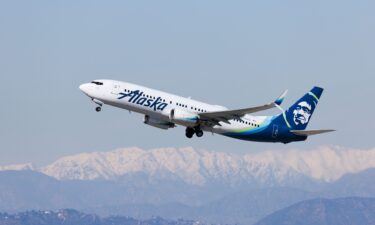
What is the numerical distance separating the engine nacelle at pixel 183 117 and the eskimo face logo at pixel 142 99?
1.88 m

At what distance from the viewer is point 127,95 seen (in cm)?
11644

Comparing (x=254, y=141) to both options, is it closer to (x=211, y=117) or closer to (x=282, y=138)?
→ (x=282, y=138)

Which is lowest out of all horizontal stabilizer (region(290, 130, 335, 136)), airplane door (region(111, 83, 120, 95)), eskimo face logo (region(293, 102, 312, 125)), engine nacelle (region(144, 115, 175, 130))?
horizontal stabilizer (region(290, 130, 335, 136))

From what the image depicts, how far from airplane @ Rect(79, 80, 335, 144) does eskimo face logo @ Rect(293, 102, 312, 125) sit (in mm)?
4608

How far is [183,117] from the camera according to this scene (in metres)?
117

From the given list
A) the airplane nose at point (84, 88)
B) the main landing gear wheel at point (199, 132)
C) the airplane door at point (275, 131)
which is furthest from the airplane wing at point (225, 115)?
the airplane nose at point (84, 88)

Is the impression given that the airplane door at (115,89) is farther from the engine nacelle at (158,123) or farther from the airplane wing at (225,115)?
the airplane wing at (225,115)

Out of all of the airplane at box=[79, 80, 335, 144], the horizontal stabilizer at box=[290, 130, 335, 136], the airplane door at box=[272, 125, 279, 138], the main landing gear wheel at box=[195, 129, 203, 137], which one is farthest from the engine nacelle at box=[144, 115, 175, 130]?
the horizontal stabilizer at box=[290, 130, 335, 136]

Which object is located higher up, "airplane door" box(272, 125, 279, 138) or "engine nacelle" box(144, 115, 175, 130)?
"engine nacelle" box(144, 115, 175, 130)

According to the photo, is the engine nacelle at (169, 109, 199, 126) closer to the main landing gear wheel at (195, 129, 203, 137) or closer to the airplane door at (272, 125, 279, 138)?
the main landing gear wheel at (195, 129, 203, 137)

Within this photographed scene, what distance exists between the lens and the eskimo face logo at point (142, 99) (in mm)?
116312

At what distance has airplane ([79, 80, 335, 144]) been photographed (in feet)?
382

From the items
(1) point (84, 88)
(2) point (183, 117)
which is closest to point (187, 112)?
(2) point (183, 117)

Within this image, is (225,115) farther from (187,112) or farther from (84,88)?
(84,88)
